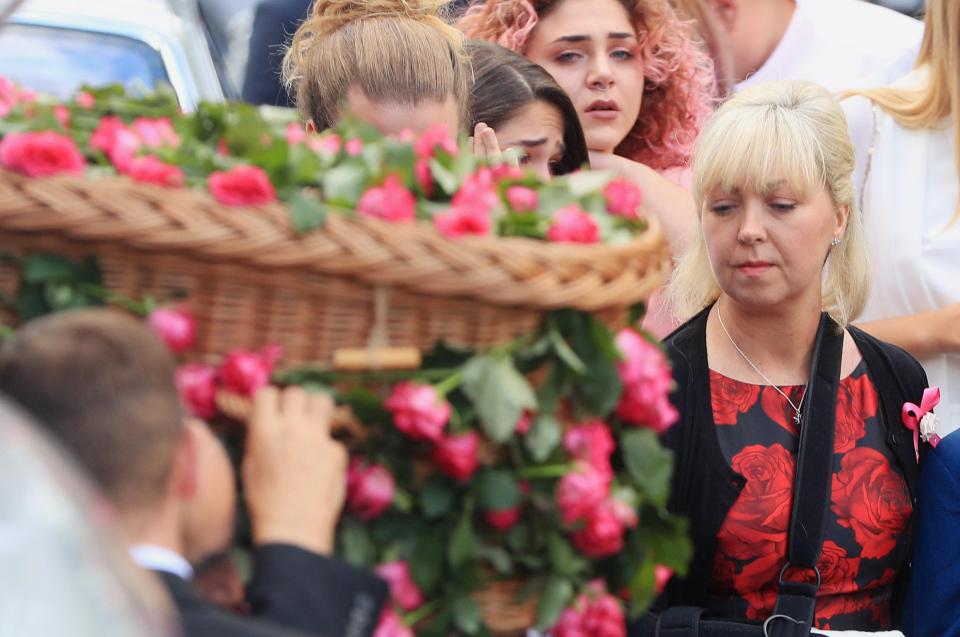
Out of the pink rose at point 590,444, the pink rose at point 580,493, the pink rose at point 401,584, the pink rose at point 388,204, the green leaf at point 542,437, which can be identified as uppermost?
the pink rose at point 388,204

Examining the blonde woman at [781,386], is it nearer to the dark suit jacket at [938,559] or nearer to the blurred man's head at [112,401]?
the dark suit jacket at [938,559]

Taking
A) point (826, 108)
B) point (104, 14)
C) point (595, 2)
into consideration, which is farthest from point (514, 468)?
point (104, 14)

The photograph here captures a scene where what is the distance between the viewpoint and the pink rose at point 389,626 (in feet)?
5.21

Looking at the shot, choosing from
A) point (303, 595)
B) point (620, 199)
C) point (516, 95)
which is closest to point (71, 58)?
point (516, 95)

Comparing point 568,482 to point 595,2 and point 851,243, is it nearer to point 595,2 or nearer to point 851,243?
point 851,243

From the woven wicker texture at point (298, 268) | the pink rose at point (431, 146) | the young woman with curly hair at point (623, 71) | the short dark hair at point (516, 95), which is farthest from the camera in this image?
the young woman with curly hair at point (623, 71)

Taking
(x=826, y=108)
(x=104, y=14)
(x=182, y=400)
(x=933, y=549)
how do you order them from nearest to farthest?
(x=182, y=400) < (x=933, y=549) < (x=826, y=108) < (x=104, y=14)

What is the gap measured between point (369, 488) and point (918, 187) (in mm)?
2155

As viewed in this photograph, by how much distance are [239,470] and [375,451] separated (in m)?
0.16

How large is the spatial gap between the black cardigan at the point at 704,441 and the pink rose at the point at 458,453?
107 cm

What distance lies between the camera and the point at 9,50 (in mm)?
3727

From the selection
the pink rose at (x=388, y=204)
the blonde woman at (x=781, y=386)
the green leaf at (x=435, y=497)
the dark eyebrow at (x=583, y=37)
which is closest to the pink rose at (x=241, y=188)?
the pink rose at (x=388, y=204)

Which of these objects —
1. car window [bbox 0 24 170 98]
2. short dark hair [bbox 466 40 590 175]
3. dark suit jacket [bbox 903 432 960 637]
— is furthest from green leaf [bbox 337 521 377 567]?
car window [bbox 0 24 170 98]

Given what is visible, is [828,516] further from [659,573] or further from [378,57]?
[378,57]
